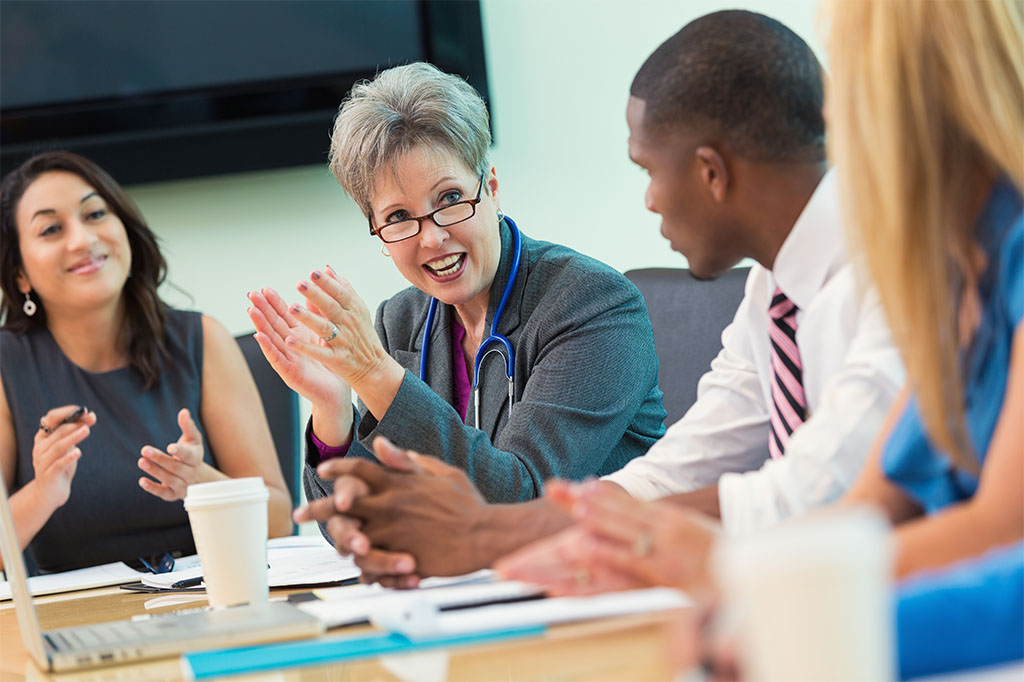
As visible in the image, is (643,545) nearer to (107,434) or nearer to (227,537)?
(227,537)

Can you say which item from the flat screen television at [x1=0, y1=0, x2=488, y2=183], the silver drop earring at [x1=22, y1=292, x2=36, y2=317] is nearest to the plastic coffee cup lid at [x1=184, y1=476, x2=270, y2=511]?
the silver drop earring at [x1=22, y1=292, x2=36, y2=317]

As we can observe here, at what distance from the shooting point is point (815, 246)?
1240 mm

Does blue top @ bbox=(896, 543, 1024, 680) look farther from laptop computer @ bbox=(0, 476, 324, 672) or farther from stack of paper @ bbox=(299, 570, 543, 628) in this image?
laptop computer @ bbox=(0, 476, 324, 672)

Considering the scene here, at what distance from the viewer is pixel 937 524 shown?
757mm

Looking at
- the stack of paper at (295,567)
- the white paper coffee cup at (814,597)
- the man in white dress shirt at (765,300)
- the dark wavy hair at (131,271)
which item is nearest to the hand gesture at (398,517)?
the man in white dress shirt at (765,300)

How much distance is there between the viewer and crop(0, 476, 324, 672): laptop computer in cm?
100

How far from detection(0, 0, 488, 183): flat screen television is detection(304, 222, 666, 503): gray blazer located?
1147mm

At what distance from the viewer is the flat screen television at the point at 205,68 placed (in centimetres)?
300

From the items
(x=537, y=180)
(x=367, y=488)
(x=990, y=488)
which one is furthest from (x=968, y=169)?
(x=537, y=180)

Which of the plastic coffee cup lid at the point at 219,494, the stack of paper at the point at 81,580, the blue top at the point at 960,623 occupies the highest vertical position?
the blue top at the point at 960,623

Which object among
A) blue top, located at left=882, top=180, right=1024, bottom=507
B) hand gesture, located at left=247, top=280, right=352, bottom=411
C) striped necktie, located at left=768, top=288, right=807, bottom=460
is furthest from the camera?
hand gesture, located at left=247, top=280, right=352, bottom=411

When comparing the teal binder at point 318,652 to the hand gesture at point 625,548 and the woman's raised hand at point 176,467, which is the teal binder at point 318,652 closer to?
the hand gesture at point 625,548

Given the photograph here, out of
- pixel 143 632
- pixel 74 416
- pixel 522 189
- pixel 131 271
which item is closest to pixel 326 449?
pixel 74 416

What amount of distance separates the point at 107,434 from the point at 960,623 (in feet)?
6.62
